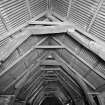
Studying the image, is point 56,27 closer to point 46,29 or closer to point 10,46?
point 46,29

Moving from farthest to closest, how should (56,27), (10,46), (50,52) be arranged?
1. (50,52)
2. (56,27)
3. (10,46)

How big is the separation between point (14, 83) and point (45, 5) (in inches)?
185

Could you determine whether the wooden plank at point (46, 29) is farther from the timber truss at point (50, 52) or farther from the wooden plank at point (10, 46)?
the wooden plank at point (10, 46)

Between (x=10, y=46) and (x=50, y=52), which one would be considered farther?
(x=50, y=52)

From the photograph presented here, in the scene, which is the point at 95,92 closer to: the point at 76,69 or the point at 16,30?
the point at 76,69

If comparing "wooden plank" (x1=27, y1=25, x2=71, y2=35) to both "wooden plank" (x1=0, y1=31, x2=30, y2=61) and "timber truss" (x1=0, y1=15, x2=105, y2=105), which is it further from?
"wooden plank" (x1=0, y1=31, x2=30, y2=61)

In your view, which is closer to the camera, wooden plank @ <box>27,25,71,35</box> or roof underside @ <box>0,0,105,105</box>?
roof underside @ <box>0,0,105,105</box>

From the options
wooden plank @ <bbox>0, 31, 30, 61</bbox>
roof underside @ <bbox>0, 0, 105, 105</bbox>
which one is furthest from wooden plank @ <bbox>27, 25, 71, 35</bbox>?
wooden plank @ <bbox>0, 31, 30, 61</bbox>

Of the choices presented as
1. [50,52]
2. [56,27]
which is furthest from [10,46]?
[50,52]

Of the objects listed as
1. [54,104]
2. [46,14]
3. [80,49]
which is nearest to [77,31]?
[80,49]

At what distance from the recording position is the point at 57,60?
6.91 m

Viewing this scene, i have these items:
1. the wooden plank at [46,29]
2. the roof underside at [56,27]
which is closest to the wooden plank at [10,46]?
the roof underside at [56,27]

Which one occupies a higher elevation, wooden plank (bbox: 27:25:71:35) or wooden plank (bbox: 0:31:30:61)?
wooden plank (bbox: 27:25:71:35)

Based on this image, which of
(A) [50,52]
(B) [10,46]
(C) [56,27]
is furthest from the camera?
(A) [50,52]
